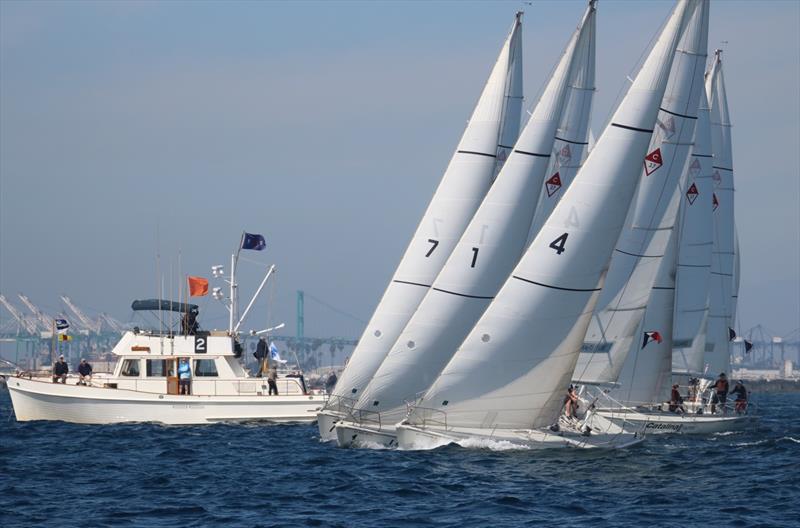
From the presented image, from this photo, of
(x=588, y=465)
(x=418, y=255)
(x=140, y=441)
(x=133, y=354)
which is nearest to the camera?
(x=588, y=465)

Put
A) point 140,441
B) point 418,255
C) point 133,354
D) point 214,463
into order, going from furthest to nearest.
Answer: point 133,354 < point 140,441 < point 418,255 < point 214,463

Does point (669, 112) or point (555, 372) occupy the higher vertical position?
point (669, 112)

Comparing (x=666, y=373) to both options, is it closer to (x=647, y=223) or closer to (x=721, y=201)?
(x=647, y=223)

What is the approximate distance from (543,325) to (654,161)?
6.74 m

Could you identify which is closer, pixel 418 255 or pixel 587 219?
pixel 587 219

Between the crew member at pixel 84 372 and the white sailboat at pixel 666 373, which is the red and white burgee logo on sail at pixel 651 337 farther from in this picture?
the crew member at pixel 84 372

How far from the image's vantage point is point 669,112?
115 feet

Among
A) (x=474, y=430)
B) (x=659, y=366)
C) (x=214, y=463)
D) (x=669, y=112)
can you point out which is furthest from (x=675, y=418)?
(x=214, y=463)

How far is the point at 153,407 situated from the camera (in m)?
41.0

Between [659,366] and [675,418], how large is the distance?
1.73 m

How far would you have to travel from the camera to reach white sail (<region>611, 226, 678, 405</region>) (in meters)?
38.2

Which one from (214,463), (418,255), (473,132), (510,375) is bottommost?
(214,463)

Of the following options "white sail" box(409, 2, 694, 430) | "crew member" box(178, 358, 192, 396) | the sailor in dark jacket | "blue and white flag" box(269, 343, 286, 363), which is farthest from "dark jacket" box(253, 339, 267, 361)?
"white sail" box(409, 2, 694, 430)

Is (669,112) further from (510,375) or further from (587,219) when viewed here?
(510,375)
